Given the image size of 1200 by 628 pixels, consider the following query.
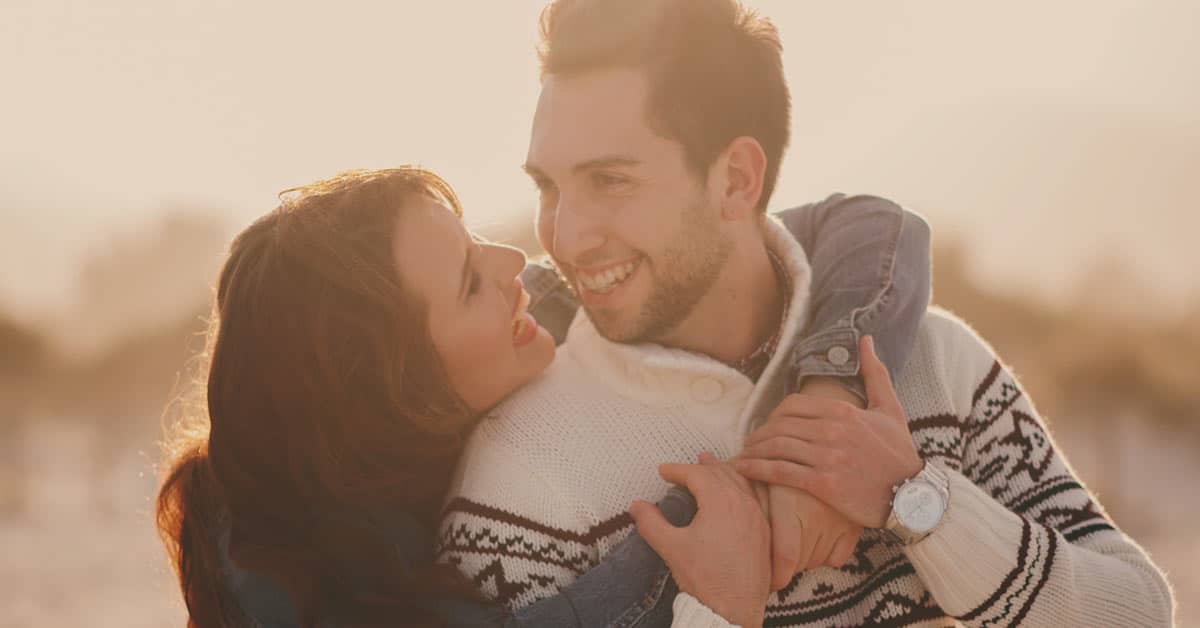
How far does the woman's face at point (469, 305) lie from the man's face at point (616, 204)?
171mm

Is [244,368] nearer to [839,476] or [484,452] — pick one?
[484,452]

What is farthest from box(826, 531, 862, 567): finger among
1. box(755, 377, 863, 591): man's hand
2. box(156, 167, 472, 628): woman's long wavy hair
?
box(156, 167, 472, 628): woman's long wavy hair

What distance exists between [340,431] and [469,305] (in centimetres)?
42

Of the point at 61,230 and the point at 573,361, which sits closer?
the point at 573,361

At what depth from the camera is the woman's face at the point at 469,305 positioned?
2510 mm

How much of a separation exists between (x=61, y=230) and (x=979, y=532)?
36.5 metres

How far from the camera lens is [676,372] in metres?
2.60

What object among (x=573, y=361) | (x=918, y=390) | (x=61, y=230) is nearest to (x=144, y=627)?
(x=573, y=361)

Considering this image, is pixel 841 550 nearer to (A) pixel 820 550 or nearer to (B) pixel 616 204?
(A) pixel 820 550

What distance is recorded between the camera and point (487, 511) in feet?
7.63

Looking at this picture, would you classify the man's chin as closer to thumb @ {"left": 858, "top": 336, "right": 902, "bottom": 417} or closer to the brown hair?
the brown hair

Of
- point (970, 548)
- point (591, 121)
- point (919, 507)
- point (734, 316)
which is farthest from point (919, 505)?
point (591, 121)

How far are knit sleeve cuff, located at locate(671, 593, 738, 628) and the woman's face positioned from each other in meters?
0.70

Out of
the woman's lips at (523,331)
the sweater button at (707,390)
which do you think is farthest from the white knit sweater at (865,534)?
the woman's lips at (523,331)
